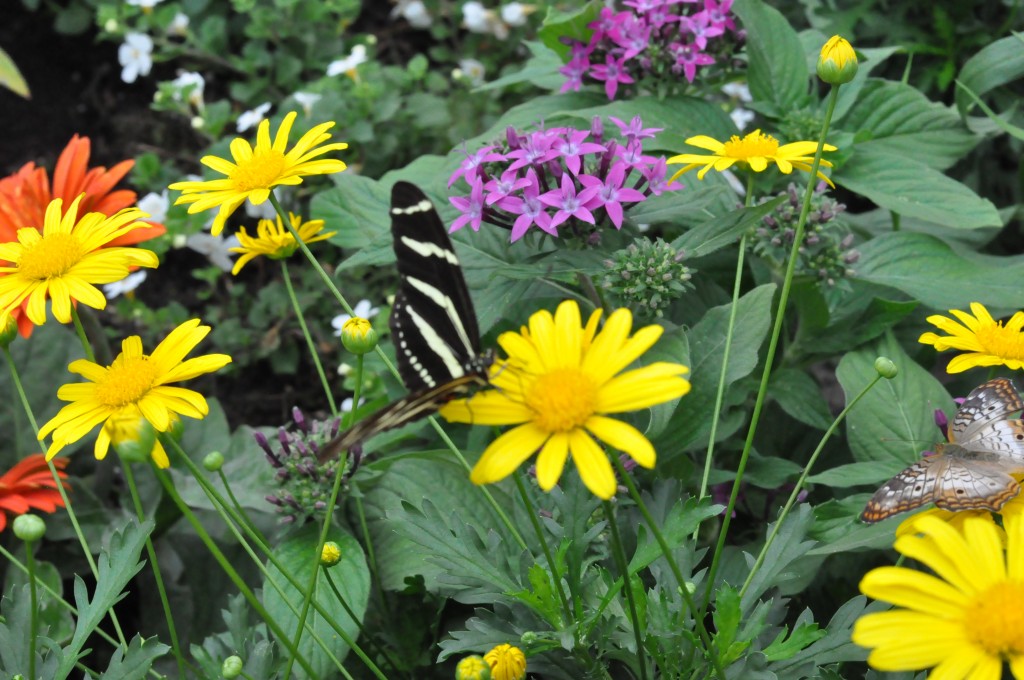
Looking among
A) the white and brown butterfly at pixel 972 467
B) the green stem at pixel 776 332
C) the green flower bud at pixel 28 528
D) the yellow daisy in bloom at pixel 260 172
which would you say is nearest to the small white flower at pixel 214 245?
the yellow daisy in bloom at pixel 260 172

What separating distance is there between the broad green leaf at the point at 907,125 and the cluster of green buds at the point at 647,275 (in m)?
0.68

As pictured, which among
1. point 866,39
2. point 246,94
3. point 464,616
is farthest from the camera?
point 246,94

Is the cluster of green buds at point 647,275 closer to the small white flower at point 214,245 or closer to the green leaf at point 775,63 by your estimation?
the green leaf at point 775,63

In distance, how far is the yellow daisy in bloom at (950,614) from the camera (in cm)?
77

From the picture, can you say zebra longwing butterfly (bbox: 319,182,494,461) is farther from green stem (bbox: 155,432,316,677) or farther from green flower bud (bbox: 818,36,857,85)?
green flower bud (bbox: 818,36,857,85)

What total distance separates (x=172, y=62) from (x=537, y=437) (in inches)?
98.6

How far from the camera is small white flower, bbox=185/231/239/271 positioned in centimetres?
230

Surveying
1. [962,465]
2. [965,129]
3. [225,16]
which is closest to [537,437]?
[962,465]

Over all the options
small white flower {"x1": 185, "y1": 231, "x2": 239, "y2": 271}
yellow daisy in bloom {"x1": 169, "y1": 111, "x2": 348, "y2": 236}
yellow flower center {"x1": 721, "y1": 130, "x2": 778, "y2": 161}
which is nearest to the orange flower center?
yellow daisy in bloom {"x1": 169, "y1": 111, "x2": 348, "y2": 236}

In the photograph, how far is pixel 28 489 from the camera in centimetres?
156

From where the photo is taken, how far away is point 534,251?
1.47 m

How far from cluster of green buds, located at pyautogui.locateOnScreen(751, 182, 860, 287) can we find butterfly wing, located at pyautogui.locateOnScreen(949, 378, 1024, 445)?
377mm

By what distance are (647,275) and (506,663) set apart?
54cm

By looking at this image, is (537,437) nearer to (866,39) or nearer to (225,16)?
(866,39)
